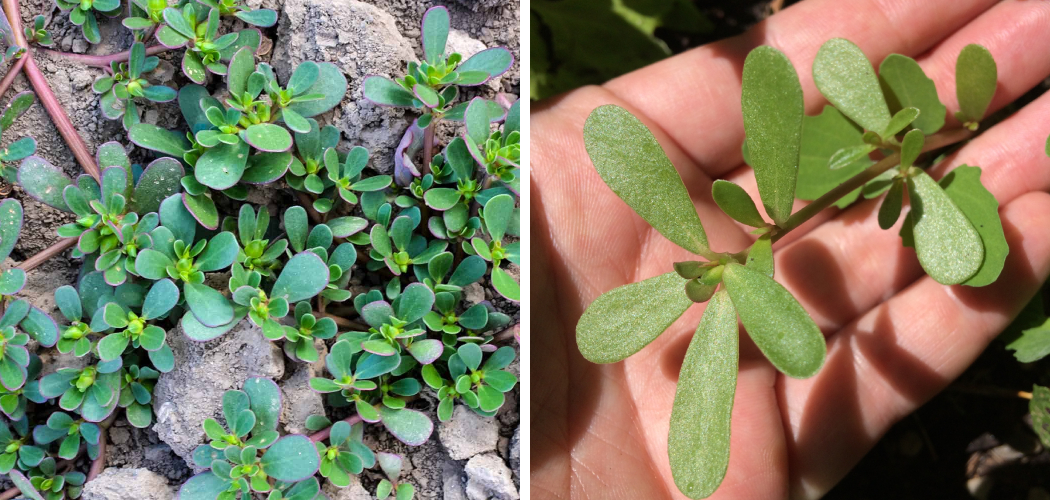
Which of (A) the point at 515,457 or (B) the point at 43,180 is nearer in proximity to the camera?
(B) the point at 43,180

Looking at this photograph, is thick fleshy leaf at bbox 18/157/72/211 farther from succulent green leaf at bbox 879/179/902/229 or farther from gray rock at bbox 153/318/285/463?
succulent green leaf at bbox 879/179/902/229

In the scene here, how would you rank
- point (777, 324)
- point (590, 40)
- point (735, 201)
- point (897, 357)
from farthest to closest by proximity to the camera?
Result: point (590, 40), point (897, 357), point (735, 201), point (777, 324)

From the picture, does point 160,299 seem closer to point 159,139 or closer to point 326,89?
point 159,139

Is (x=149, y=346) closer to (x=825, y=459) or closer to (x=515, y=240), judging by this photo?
(x=515, y=240)

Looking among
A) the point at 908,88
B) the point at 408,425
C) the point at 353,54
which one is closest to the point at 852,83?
the point at 908,88

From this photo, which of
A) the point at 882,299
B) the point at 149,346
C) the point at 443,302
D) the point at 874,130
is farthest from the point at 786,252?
the point at 149,346

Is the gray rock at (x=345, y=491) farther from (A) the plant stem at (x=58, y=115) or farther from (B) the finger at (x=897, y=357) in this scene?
(B) the finger at (x=897, y=357)
